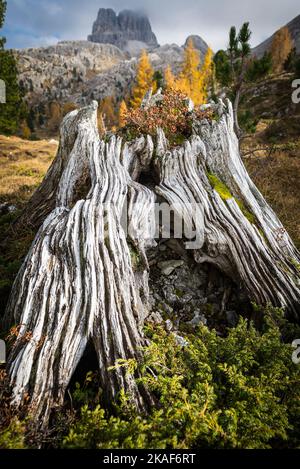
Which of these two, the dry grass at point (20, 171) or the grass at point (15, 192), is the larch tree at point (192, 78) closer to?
the dry grass at point (20, 171)

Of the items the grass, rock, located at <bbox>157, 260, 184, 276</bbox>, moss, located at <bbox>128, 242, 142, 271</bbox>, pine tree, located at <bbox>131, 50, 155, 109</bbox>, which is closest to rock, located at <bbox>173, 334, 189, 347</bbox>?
moss, located at <bbox>128, 242, 142, 271</bbox>

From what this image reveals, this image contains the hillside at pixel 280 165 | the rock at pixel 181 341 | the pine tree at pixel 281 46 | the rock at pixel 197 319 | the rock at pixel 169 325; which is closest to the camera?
the rock at pixel 181 341

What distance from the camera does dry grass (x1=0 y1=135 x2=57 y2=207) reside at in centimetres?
1250

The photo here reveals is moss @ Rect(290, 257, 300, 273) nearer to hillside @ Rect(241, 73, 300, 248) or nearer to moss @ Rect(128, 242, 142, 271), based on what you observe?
hillside @ Rect(241, 73, 300, 248)

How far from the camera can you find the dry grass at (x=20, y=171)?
1250 cm

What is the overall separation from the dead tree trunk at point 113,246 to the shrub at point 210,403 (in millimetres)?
569

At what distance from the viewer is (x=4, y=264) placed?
7.21 m

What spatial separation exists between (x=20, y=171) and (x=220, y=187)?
1520 cm

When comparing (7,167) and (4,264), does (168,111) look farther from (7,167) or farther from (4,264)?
(7,167)

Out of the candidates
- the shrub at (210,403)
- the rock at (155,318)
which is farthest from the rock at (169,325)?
the shrub at (210,403)

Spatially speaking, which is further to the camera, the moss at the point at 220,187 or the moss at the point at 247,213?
the moss at the point at 220,187

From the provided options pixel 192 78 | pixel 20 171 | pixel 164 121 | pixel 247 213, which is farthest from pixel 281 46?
pixel 247 213

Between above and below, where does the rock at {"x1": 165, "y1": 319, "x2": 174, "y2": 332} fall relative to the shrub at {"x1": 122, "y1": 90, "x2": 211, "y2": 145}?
below

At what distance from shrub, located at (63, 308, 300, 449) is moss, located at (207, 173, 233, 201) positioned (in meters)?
3.67
